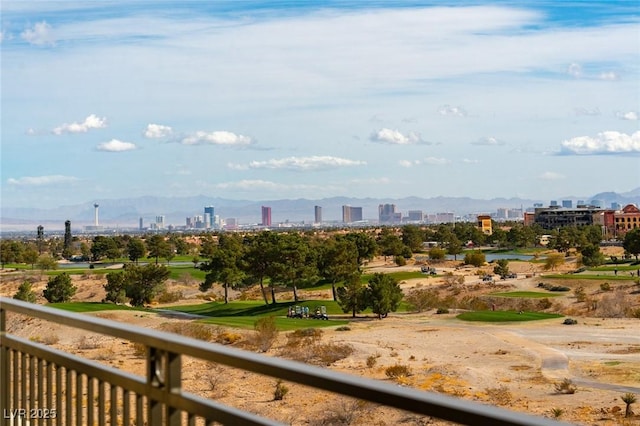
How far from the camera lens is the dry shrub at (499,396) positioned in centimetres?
2483

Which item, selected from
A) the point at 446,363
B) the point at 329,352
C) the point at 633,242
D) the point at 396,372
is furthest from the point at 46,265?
the point at 396,372

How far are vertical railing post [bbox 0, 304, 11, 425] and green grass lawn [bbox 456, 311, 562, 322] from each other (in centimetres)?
4736

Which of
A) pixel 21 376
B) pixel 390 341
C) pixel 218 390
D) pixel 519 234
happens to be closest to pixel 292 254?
pixel 390 341

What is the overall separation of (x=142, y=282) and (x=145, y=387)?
6290 cm

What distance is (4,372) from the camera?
4.89m

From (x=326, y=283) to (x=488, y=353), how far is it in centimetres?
4183

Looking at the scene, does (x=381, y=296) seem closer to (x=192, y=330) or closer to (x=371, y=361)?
(x=192, y=330)

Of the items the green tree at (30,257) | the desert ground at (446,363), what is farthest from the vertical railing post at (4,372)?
the green tree at (30,257)

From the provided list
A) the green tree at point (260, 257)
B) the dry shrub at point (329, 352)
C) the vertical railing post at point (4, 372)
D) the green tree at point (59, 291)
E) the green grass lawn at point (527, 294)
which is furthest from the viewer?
the green grass lawn at point (527, 294)

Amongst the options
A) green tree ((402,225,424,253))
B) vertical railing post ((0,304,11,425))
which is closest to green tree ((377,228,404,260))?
green tree ((402,225,424,253))

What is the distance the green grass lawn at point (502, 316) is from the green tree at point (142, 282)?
81.3 feet

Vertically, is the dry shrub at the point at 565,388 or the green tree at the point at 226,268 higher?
the green tree at the point at 226,268

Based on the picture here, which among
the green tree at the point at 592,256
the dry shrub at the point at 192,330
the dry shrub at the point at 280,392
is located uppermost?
the green tree at the point at 592,256

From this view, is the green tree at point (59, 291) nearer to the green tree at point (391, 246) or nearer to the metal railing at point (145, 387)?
the green tree at point (391, 246)
